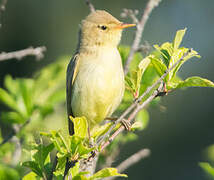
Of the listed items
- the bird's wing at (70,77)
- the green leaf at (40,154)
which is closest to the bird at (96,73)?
the bird's wing at (70,77)

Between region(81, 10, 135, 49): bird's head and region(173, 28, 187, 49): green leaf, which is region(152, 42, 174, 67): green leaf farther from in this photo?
region(81, 10, 135, 49): bird's head

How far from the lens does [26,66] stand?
8742 mm

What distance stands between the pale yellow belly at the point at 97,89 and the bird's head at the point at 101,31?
12.9 inches

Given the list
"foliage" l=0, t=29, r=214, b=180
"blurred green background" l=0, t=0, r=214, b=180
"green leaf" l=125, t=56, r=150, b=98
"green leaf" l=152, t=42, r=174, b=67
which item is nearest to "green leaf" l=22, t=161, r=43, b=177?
"foliage" l=0, t=29, r=214, b=180

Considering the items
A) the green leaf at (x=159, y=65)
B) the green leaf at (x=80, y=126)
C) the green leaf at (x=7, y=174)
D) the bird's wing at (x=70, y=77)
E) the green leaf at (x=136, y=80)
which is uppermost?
the bird's wing at (x=70, y=77)

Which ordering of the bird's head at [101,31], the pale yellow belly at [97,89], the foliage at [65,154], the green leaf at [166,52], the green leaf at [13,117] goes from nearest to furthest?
the foliage at [65,154] < the green leaf at [166,52] < the pale yellow belly at [97,89] < the green leaf at [13,117] < the bird's head at [101,31]

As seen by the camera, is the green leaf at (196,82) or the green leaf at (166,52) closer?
the green leaf at (196,82)

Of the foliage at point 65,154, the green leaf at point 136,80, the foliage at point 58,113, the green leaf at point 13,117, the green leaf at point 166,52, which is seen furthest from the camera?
the green leaf at point 13,117

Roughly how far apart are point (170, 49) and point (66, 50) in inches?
248

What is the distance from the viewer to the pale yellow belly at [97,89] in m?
3.41

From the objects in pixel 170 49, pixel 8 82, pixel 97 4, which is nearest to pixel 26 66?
pixel 97 4

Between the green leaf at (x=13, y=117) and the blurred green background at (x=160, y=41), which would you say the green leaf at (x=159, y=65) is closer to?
the green leaf at (x=13, y=117)

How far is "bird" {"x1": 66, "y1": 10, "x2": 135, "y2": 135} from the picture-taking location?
3426mm

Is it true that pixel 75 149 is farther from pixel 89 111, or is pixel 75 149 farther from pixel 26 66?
pixel 26 66
